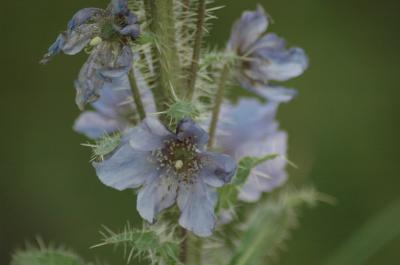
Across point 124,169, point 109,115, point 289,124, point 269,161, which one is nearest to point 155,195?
point 124,169

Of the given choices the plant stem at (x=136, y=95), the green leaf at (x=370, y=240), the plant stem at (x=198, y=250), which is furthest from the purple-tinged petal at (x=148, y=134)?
the green leaf at (x=370, y=240)

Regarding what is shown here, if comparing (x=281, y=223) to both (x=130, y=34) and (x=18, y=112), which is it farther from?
(x=18, y=112)

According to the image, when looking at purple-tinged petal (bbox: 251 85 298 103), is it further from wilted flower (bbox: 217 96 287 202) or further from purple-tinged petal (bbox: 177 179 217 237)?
purple-tinged petal (bbox: 177 179 217 237)

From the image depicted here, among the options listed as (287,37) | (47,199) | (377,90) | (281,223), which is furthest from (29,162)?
(281,223)

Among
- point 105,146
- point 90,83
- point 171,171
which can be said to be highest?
point 90,83

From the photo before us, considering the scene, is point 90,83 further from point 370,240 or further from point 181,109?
point 370,240

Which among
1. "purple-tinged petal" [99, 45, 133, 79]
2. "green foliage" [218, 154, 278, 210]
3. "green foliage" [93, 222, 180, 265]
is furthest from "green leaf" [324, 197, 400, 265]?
"purple-tinged petal" [99, 45, 133, 79]

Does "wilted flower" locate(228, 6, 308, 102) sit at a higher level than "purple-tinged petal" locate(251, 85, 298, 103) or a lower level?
higher
